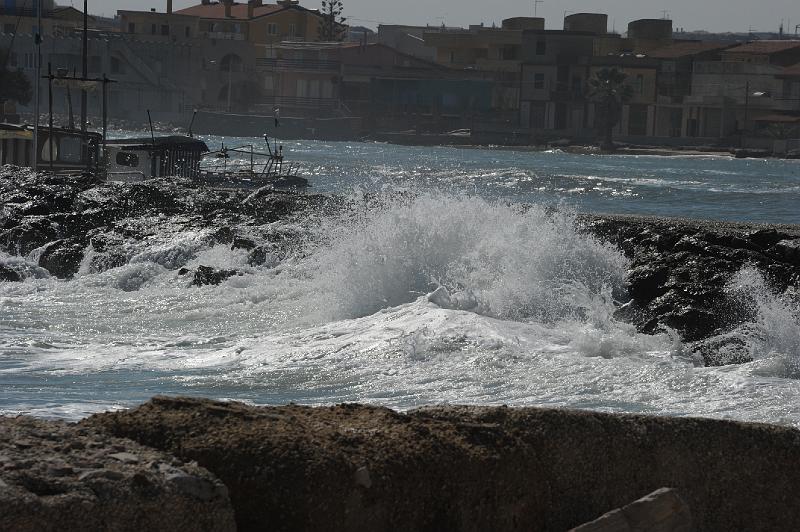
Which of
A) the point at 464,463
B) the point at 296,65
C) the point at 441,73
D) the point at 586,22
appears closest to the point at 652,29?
the point at 586,22

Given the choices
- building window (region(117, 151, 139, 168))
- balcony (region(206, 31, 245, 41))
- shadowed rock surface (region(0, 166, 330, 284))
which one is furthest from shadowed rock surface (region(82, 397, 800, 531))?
balcony (region(206, 31, 245, 41))

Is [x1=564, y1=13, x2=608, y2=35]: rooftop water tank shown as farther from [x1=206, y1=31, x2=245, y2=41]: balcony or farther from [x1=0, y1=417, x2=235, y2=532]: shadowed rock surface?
[x1=0, y1=417, x2=235, y2=532]: shadowed rock surface

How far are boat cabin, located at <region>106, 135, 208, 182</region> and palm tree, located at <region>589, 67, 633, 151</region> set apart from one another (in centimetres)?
5459

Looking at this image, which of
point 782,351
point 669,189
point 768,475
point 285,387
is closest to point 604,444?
point 768,475

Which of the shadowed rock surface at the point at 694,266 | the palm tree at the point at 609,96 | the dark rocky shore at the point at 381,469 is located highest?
the palm tree at the point at 609,96

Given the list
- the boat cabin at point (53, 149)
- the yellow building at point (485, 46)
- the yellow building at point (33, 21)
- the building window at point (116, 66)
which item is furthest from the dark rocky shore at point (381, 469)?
the building window at point (116, 66)

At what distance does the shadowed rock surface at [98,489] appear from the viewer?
3.88 metres

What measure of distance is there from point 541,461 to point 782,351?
7.33 meters

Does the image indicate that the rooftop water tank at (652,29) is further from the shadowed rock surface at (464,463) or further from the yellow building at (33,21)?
the shadowed rock surface at (464,463)

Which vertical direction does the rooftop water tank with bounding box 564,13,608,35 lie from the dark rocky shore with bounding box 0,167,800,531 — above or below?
above

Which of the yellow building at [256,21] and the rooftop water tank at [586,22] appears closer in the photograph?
the rooftop water tank at [586,22]

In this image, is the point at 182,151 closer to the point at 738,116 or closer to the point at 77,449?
the point at 77,449

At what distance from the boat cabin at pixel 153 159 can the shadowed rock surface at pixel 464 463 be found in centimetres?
2569

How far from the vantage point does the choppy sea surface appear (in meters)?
10.1
